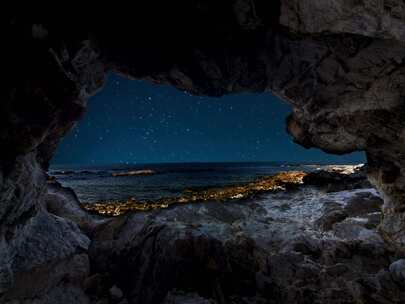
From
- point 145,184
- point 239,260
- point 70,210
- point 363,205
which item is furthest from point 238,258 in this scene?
point 145,184

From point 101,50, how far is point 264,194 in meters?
13.5

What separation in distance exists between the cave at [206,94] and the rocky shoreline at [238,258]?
0.05 metres

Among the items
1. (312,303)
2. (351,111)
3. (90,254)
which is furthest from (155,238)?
(351,111)

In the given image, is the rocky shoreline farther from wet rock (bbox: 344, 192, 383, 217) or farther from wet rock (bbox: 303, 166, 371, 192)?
wet rock (bbox: 303, 166, 371, 192)

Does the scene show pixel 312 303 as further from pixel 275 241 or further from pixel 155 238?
pixel 155 238

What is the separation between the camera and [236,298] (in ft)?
34.3

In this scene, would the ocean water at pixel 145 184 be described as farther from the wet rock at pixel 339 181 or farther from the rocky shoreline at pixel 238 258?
the rocky shoreline at pixel 238 258

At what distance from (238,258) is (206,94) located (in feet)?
24.1

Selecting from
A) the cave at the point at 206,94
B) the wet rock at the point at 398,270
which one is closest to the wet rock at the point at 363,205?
the cave at the point at 206,94

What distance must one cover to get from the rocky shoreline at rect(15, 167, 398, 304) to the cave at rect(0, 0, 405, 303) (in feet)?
0.17

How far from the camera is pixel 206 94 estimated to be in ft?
40.2

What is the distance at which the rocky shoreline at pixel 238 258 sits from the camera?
9953 millimetres

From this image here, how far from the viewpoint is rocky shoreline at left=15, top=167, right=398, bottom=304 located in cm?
995

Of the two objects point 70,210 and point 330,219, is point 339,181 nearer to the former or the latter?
point 330,219
